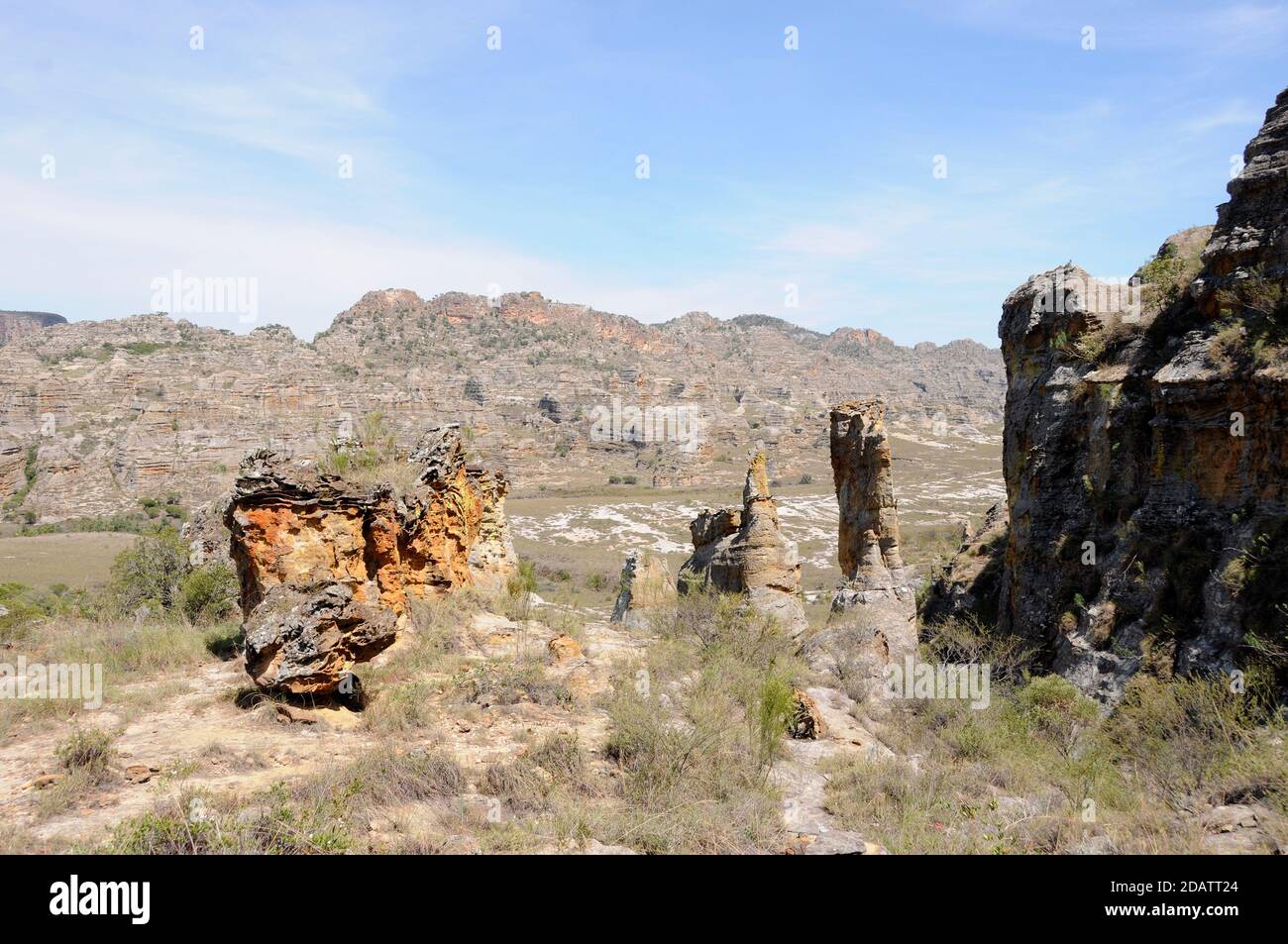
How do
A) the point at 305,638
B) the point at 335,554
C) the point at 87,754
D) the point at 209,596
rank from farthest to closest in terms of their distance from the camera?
the point at 209,596, the point at 335,554, the point at 305,638, the point at 87,754

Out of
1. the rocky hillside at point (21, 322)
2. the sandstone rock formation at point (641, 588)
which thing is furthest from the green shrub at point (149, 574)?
the rocky hillside at point (21, 322)

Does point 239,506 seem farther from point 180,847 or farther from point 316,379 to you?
point 316,379

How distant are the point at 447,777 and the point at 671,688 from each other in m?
3.67

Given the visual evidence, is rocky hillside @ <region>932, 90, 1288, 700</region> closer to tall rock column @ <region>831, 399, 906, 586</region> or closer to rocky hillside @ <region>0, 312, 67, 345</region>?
tall rock column @ <region>831, 399, 906, 586</region>

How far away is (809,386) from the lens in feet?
484

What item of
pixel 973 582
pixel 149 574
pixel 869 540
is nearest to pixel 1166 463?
pixel 869 540

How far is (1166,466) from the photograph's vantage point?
35.8 ft

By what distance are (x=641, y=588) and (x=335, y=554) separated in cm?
814

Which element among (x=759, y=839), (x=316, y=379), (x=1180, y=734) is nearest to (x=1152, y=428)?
(x=1180, y=734)

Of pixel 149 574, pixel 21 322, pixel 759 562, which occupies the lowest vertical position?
pixel 149 574

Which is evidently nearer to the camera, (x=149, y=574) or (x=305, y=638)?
(x=305, y=638)

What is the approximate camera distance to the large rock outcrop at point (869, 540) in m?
13.4

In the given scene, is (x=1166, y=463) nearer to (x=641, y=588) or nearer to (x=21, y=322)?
(x=641, y=588)

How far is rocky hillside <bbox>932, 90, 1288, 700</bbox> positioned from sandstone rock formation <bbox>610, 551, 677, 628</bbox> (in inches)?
277
